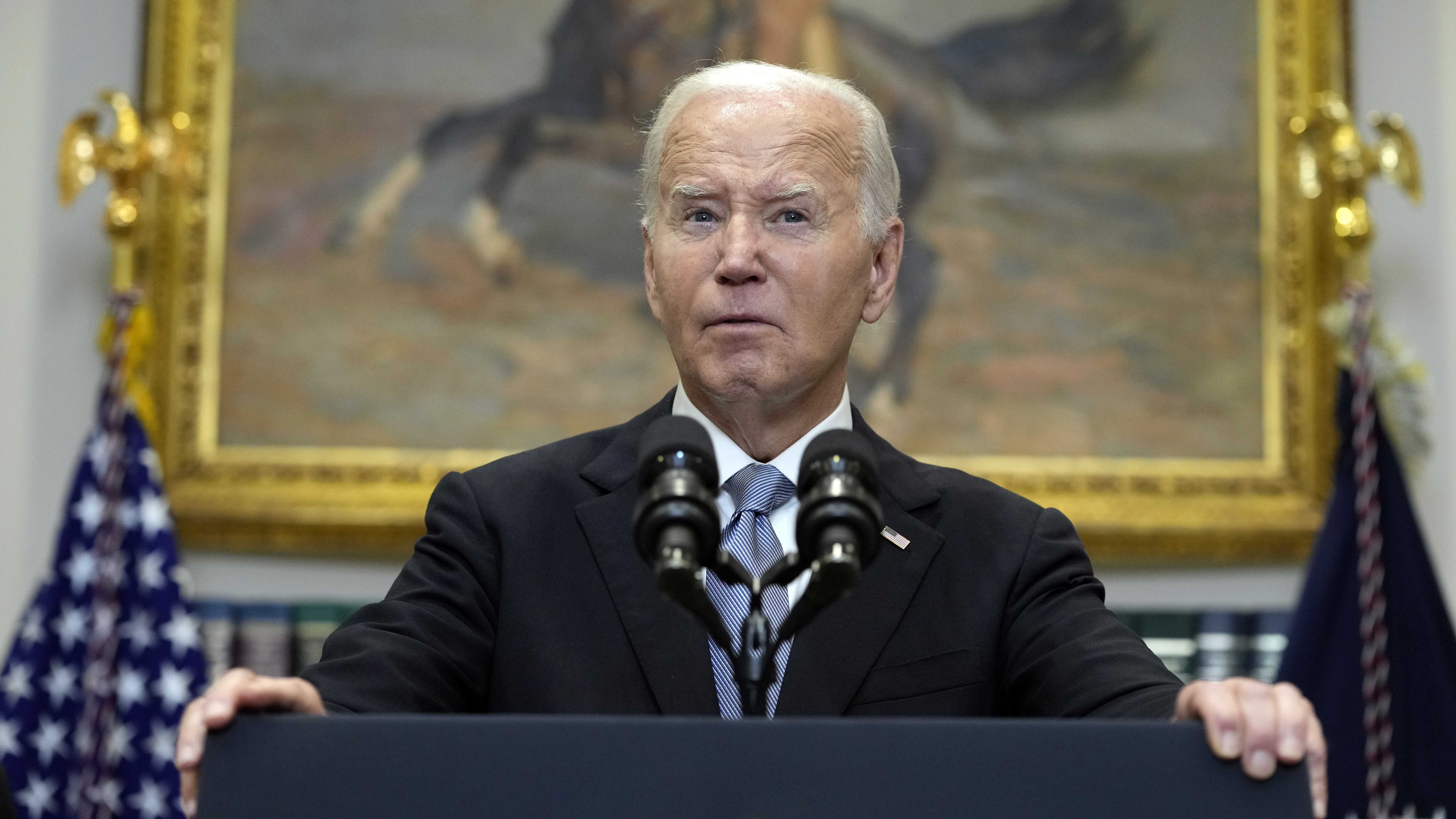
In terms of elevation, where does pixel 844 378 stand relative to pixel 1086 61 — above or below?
below

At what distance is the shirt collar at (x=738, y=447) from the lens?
8.12 ft

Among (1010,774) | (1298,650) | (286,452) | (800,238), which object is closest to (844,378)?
(800,238)

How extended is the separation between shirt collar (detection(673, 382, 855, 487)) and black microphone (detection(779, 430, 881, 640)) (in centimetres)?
75

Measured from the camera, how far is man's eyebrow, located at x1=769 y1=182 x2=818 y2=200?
2.44 metres

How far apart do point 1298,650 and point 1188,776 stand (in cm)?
389

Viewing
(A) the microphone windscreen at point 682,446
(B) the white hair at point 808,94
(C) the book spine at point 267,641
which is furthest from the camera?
(C) the book spine at point 267,641

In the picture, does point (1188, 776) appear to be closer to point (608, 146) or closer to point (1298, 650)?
point (1298, 650)

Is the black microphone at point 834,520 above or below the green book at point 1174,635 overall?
above

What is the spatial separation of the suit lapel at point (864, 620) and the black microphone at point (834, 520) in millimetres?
455

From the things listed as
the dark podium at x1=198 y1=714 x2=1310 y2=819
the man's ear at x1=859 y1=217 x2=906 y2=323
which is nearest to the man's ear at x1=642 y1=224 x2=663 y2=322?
the man's ear at x1=859 y1=217 x2=906 y2=323

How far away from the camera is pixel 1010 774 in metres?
1.46

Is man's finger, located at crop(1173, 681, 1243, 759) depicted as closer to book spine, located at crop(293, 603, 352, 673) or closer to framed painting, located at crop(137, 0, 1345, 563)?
framed painting, located at crop(137, 0, 1345, 563)

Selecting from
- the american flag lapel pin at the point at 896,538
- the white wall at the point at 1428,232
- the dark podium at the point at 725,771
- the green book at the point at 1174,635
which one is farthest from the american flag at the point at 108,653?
the white wall at the point at 1428,232

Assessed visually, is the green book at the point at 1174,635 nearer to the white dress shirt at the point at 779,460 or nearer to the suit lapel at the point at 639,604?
the white dress shirt at the point at 779,460
